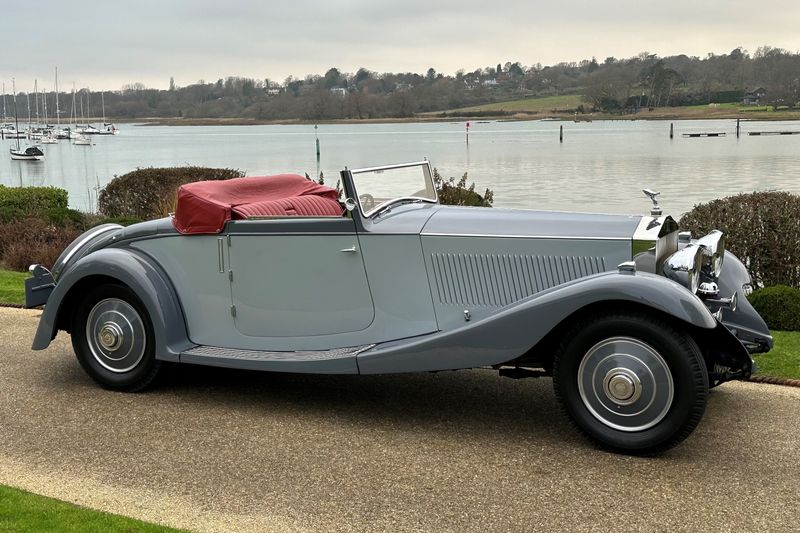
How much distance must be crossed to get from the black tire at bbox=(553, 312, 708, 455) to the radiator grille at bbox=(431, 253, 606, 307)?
380 millimetres

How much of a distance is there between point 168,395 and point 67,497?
176 cm

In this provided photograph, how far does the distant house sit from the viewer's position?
11912 centimetres

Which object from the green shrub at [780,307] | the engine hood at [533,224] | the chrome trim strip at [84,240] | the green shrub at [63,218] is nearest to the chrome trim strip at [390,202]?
the engine hood at [533,224]

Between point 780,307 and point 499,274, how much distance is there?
4230mm

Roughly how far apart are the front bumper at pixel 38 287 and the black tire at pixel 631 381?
164 inches

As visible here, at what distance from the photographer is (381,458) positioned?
4.82m

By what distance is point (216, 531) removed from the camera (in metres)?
3.95

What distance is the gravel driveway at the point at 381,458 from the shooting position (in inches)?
161

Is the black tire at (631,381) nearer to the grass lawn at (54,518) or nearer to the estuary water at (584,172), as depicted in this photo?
the grass lawn at (54,518)

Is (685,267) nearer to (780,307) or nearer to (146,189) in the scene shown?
(780,307)

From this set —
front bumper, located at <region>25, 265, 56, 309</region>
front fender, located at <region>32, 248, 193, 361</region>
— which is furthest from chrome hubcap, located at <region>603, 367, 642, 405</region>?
front bumper, located at <region>25, 265, 56, 309</region>

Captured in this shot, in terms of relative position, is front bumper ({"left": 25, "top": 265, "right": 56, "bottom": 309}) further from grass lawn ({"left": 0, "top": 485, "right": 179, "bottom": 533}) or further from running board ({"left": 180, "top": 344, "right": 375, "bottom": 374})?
grass lawn ({"left": 0, "top": 485, "right": 179, "bottom": 533})

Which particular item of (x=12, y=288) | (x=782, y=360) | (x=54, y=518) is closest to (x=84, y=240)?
(x=54, y=518)

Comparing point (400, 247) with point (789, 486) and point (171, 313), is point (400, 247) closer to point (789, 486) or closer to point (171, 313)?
point (171, 313)
